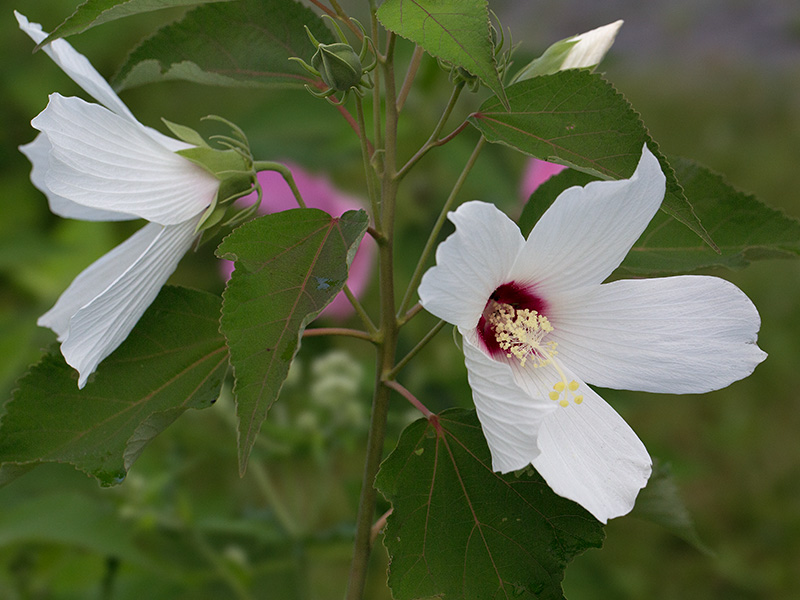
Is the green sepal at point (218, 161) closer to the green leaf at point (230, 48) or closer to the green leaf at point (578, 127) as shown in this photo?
the green leaf at point (230, 48)

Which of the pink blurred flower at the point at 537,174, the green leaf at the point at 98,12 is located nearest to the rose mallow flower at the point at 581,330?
the green leaf at the point at 98,12

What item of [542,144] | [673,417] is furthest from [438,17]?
[673,417]

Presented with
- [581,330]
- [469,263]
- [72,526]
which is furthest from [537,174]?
[72,526]

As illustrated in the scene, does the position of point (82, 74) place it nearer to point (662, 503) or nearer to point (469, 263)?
point (469, 263)

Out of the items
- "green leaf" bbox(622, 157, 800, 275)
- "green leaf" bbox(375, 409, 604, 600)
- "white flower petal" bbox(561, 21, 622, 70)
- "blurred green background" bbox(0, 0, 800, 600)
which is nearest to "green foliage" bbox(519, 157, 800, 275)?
"green leaf" bbox(622, 157, 800, 275)

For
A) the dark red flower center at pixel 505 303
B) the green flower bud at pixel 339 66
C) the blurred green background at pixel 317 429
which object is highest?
the green flower bud at pixel 339 66

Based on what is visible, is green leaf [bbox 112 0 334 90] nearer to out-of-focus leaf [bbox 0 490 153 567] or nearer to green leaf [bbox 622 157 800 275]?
green leaf [bbox 622 157 800 275]
